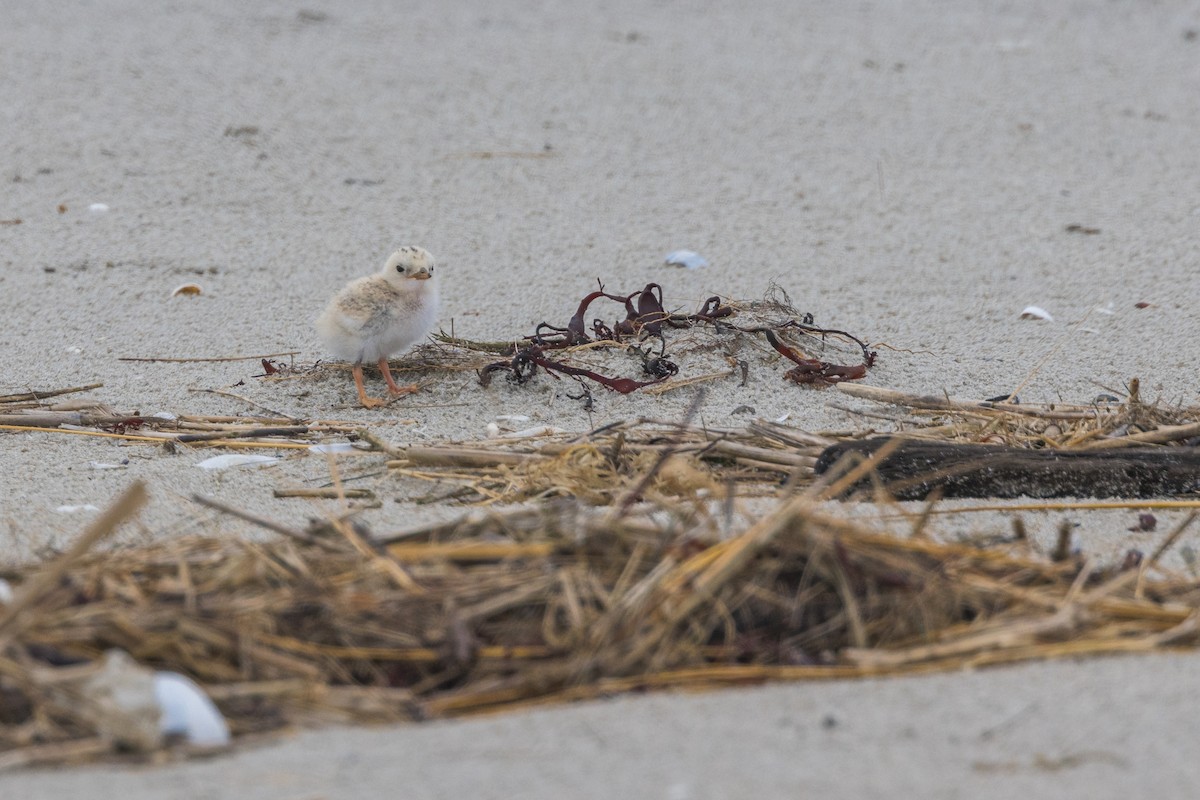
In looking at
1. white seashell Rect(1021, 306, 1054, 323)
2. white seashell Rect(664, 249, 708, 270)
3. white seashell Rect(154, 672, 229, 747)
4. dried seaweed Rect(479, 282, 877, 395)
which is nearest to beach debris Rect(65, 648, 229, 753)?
white seashell Rect(154, 672, 229, 747)

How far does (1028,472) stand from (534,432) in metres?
1.36

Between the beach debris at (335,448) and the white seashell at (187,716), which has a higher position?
the white seashell at (187,716)

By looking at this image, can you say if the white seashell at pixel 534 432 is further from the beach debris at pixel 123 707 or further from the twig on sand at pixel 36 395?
the beach debris at pixel 123 707

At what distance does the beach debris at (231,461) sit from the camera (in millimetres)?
3674

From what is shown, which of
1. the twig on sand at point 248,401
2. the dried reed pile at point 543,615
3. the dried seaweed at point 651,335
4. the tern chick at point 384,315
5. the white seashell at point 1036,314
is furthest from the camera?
the white seashell at point 1036,314

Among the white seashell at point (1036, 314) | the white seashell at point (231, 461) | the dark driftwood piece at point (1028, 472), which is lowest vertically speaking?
the white seashell at point (231, 461)

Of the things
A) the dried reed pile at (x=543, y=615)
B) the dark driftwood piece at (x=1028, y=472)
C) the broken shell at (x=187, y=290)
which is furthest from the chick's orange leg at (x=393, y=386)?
the dried reed pile at (x=543, y=615)

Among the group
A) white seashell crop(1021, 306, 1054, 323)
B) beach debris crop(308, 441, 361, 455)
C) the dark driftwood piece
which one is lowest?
beach debris crop(308, 441, 361, 455)

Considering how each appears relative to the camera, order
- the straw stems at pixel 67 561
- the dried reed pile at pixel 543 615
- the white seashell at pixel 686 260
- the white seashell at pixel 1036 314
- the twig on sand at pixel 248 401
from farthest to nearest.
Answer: the white seashell at pixel 686 260 → the white seashell at pixel 1036 314 → the twig on sand at pixel 248 401 → the dried reed pile at pixel 543 615 → the straw stems at pixel 67 561

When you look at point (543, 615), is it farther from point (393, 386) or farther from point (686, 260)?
point (686, 260)

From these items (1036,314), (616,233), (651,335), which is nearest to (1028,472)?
(651,335)

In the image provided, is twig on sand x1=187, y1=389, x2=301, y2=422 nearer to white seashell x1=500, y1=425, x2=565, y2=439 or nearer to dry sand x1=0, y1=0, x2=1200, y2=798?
dry sand x1=0, y1=0, x2=1200, y2=798

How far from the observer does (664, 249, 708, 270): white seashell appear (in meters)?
5.99

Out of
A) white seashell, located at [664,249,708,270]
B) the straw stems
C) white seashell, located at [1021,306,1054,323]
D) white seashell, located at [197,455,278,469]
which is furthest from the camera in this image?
white seashell, located at [664,249,708,270]
